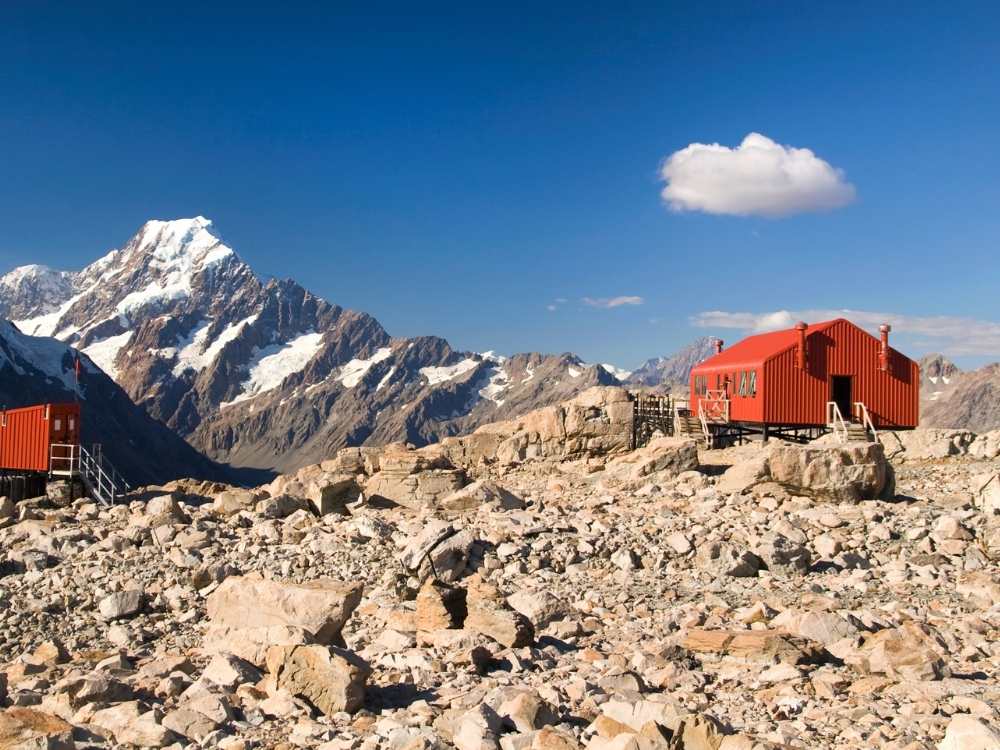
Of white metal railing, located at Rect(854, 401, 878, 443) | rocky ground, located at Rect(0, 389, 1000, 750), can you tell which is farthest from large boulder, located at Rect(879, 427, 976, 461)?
rocky ground, located at Rect(0, 389, 1000, 750)

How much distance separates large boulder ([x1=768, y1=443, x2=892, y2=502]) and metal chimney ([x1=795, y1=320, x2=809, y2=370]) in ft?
53.5

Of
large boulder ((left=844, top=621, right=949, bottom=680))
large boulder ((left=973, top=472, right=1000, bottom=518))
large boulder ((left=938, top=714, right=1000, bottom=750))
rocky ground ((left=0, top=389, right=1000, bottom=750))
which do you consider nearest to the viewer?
large boulder ((left=938, top=714, right=1000, bottom=750))

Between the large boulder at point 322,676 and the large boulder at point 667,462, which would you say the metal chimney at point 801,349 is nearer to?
the large boulder at point 667,462

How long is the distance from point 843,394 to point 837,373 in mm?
1258

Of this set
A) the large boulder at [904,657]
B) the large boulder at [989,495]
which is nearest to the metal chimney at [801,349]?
the large boulder at [989,495]

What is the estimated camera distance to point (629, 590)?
13.7m

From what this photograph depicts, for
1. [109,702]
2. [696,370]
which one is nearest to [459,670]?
[109,702]

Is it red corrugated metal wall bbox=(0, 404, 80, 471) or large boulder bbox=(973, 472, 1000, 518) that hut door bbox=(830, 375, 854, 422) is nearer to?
large boulder bbox=(973, 472, 1000, 518)

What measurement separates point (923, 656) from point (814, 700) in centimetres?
166

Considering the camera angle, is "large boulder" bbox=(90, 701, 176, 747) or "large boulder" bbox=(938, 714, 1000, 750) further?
"large boulder" bbox=(90, 701, 176, 747)

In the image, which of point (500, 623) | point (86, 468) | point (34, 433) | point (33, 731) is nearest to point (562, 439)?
point (86, 468)

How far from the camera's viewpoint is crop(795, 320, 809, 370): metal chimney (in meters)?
36.0

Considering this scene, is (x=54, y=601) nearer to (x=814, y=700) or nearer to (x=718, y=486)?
(x=814, y=700)

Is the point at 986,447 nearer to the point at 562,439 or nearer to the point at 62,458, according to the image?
the point at 562,439
